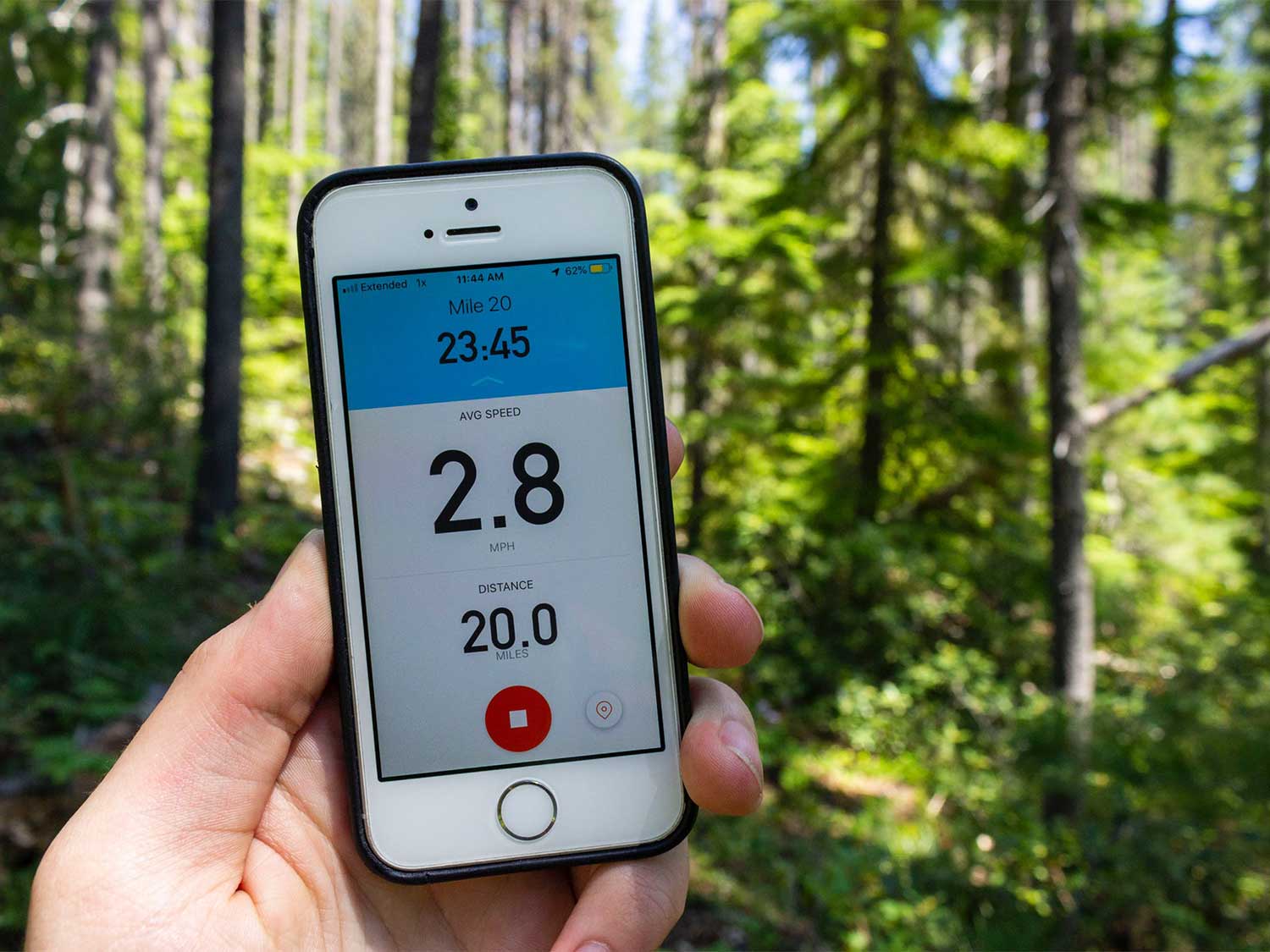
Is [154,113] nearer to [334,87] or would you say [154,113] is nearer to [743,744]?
[334,87]

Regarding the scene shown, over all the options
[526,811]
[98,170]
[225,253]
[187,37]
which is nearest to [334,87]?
[187,37]

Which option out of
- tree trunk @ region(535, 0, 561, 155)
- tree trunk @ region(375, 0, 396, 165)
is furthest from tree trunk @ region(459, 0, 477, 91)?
tree trunk @ region(375, 0, 396, 165)

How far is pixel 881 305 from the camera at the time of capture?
10172 millimetres

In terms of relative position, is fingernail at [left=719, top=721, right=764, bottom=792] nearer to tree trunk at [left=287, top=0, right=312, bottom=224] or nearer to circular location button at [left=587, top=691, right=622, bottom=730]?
circular location button at [left=587, top=691, right=622, bottom=730]

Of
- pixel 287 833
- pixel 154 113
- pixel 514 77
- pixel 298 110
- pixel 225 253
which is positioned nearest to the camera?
pixel 287 833

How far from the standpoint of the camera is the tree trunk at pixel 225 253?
9.30 m

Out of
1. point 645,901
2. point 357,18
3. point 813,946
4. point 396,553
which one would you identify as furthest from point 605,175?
point 357,18

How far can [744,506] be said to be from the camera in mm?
10422

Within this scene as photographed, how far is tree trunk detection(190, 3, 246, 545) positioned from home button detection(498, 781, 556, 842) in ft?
27.1

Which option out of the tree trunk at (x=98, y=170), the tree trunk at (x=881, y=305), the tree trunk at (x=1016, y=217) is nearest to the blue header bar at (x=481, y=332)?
the tree trunk at (x=1016, y=217)

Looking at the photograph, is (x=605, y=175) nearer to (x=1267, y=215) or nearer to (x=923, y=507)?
(x=923, y=507)

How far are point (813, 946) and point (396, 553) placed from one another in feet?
13.0

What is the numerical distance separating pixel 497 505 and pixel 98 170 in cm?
1469

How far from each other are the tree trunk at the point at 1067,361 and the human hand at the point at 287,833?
7.20m
